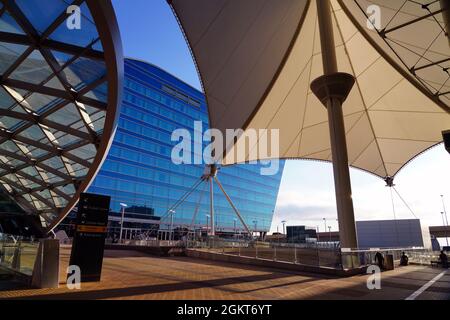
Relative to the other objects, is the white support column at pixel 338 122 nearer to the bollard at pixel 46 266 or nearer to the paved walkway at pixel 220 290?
the paved walkway at pixel 220 290

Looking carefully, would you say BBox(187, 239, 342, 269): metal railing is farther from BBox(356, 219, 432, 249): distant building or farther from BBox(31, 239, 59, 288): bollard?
BBox(356, 219, 432, 249): distant building

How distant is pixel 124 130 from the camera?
172ft

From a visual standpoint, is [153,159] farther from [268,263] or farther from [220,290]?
[220,290]

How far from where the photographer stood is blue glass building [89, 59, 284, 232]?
51188 millimetres

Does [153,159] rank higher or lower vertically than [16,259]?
higher

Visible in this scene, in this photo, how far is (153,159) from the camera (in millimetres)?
57719

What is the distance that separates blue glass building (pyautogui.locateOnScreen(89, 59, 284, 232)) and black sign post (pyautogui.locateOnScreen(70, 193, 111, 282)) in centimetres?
3258

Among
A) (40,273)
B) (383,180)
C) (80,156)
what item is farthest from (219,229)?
(40,273)

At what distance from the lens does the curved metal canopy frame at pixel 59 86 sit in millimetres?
9914

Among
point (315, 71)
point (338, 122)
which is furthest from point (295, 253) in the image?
point (315, 71)

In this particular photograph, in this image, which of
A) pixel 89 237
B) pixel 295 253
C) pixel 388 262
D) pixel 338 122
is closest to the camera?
pixel 89 237

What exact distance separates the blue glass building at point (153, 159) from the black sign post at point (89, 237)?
32.6 meters

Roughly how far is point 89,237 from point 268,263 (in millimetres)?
9024
